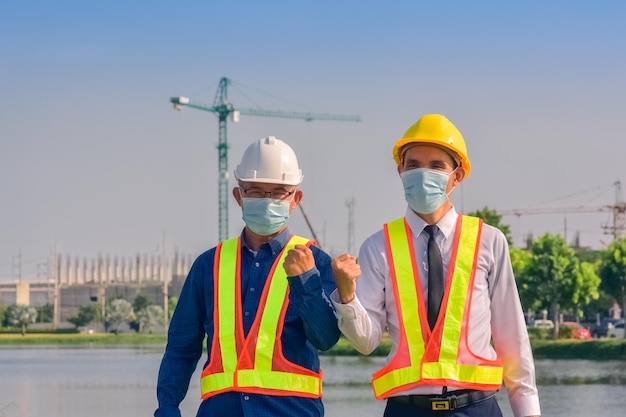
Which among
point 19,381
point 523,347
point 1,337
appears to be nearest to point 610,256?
point 19,381

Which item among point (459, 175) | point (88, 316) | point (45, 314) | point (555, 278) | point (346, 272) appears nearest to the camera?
point (346, 272)

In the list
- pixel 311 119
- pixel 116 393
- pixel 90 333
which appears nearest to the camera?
pixel 116 393

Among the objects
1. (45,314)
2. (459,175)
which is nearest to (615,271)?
(459,175)

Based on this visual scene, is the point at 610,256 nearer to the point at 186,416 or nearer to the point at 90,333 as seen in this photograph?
the point at 186,416

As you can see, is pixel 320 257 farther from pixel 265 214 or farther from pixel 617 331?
pixel 617 331

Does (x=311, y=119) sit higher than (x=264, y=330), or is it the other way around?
(x=311, y=119)

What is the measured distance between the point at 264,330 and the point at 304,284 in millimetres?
383

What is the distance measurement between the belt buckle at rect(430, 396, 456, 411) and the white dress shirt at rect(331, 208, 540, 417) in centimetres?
5

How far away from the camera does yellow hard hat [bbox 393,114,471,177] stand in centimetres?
518

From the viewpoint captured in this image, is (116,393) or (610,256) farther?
(610,256)

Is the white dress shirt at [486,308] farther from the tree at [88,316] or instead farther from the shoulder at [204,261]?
the tree at [88,316]

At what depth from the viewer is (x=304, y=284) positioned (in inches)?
187

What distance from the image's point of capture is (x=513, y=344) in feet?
16.6

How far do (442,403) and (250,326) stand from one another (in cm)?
82
